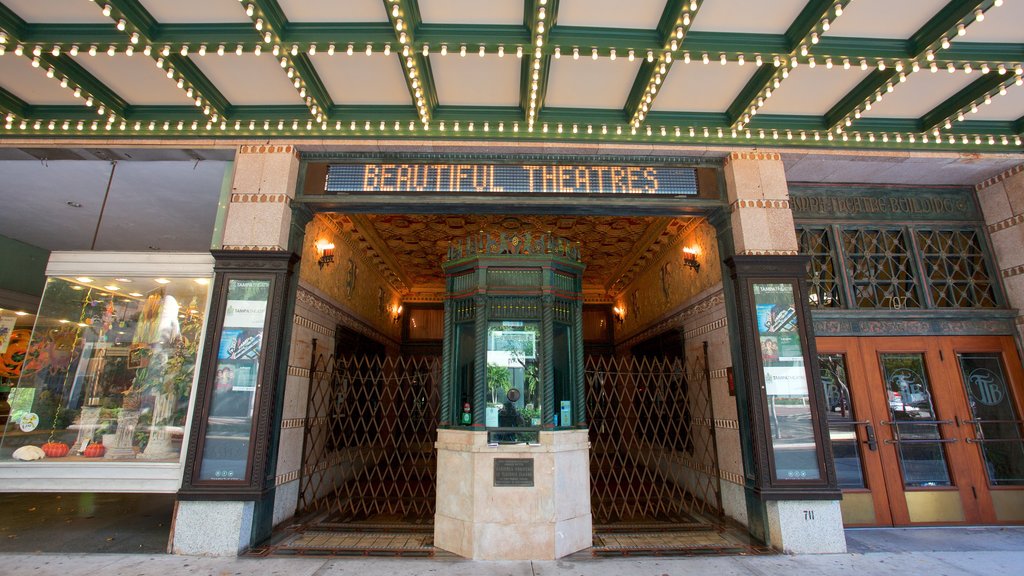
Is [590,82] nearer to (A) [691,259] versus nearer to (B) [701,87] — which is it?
(B) [701,87]

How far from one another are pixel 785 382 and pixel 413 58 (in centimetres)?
509

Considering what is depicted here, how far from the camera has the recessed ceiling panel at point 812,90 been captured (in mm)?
4548

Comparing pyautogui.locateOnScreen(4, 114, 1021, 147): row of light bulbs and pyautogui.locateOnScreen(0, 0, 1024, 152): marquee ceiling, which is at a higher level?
pyautogui.locateOnScreen(0, 0, 1024, 152): marquee ceiling

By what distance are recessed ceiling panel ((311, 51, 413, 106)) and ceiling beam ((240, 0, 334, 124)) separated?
10 centimetres

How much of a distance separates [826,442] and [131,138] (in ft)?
28.0

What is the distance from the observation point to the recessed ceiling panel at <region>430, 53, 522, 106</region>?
444 cm

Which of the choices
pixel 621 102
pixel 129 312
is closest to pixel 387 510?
pixel 129 312

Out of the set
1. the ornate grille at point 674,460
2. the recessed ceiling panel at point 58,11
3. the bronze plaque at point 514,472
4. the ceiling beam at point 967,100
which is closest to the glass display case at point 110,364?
the recessed ceiling panel at point 58,11

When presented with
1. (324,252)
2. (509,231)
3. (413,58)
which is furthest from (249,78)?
(509,231)

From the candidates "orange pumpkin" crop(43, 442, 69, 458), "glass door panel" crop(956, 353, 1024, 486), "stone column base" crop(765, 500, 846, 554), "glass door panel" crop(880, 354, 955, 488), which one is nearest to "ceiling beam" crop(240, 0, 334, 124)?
"orange pumpkin" crop(43, 442, 69, 458)

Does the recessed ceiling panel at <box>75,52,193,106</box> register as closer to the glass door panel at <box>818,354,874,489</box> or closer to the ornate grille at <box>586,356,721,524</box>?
the ornate grille at <box>586,356,721,524</box>

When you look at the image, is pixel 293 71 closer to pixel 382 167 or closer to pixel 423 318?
pixel 382 167

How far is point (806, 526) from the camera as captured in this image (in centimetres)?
442

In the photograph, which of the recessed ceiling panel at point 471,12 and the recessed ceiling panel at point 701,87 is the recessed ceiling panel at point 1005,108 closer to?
the recessed ceiling panel at point 701,87
